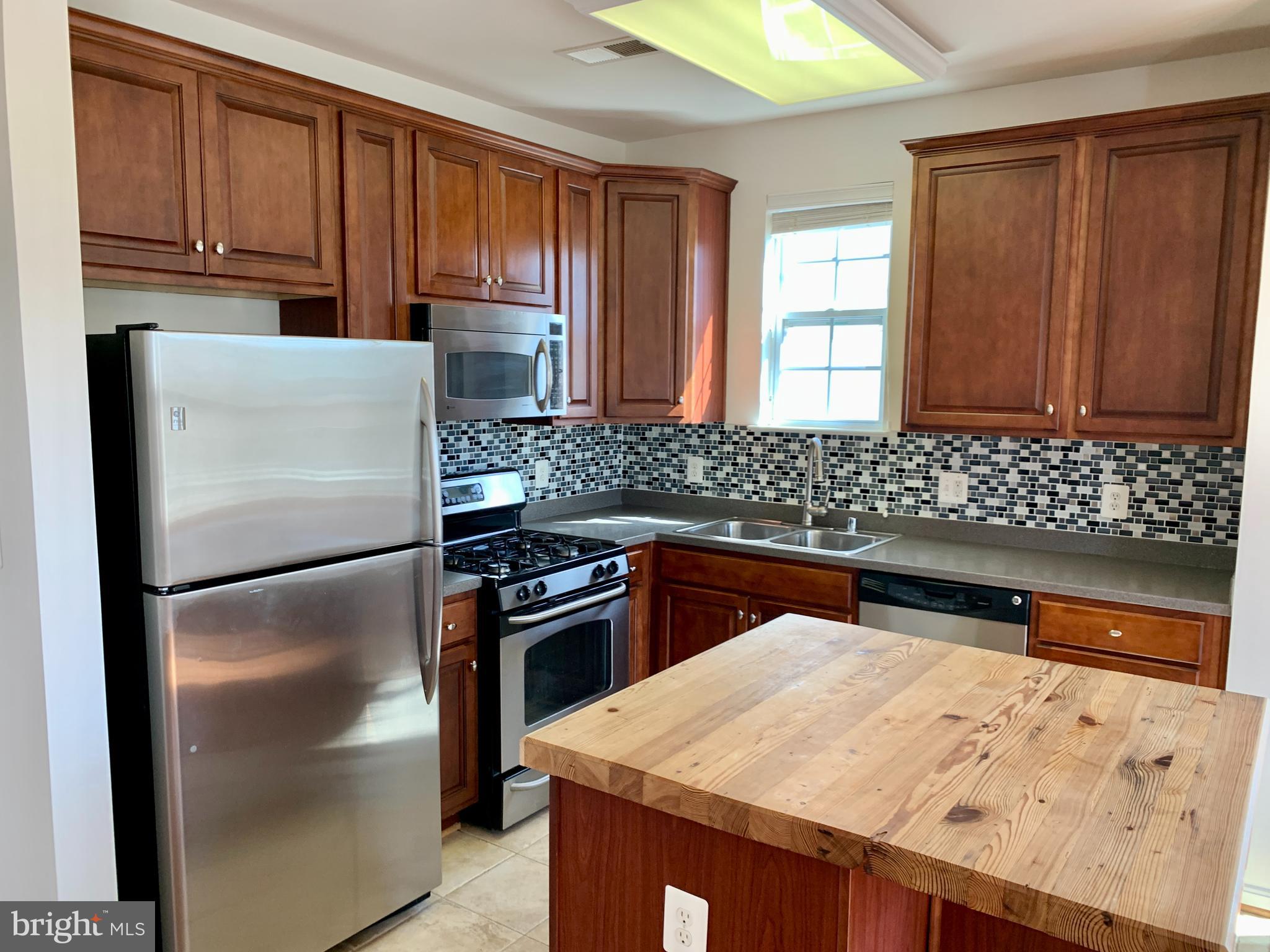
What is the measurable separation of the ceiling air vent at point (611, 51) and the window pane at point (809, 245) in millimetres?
1234

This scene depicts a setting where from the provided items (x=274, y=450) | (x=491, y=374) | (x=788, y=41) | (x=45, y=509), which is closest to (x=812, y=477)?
(x=491, y=374)

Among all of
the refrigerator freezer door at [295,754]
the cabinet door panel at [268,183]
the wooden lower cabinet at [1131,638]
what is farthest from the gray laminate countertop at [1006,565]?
the cabinet door panel at [268,183]

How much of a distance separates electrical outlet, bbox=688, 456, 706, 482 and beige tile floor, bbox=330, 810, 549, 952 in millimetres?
1802

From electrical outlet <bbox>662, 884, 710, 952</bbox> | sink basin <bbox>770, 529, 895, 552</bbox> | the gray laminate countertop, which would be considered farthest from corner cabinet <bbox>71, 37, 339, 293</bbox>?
sink basin <bbox>770, 529, 895, 552</bbox>

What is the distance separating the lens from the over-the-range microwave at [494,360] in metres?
3.04

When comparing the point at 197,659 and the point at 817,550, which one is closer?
the point at 197,659

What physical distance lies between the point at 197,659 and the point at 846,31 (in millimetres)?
2213

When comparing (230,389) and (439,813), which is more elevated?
(230,389)

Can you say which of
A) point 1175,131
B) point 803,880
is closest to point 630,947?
point 803,880

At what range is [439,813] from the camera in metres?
2.73

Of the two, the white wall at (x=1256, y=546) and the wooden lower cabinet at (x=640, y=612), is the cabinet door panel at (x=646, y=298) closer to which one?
the wooden lower cabinet at (x=640, y=612)

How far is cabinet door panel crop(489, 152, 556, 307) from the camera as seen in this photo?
10.9ft

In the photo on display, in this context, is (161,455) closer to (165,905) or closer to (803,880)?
(165,905)

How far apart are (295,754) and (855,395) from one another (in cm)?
264
